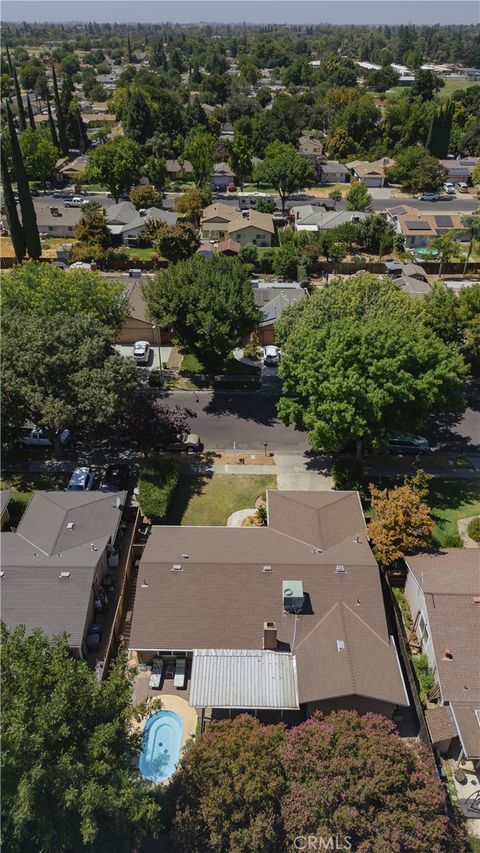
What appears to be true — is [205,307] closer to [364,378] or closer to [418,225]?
[364,378]

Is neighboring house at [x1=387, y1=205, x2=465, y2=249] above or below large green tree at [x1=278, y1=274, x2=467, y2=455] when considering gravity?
below

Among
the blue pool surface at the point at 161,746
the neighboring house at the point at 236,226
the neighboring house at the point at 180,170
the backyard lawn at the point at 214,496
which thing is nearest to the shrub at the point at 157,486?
the backyard lawn at the point at 214,496

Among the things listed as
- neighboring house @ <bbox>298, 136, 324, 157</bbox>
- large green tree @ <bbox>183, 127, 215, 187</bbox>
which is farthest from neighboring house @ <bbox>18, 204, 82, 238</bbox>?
neighboring house @ <bbox>298, 136, 324, 157</bbox>

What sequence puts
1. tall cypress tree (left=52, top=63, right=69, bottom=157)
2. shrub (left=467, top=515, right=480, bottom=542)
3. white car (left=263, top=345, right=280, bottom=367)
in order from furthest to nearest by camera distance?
tall cypress tree (left=52, top=63, right=69, bottom=157), white car (left=263, top=345, right=280, bottom=367), shrub (left=467, top=515, right=480, bottom=542)

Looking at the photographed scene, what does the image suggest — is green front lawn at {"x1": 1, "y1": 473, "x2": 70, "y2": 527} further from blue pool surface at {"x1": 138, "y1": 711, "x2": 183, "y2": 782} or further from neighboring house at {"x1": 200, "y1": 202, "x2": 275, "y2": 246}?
neighboring house at {"x1": 200, "y1": 202, "x2": 275, "y2": 246}

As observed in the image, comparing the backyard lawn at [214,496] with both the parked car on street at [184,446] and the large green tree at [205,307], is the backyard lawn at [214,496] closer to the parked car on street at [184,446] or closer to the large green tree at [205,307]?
the parked car on street at [184,446]

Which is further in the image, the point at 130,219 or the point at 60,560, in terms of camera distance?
the point at 130,219

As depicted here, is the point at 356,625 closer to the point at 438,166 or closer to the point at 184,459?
the point at 184,459

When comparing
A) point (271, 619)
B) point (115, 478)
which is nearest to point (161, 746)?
point (271, 619)
